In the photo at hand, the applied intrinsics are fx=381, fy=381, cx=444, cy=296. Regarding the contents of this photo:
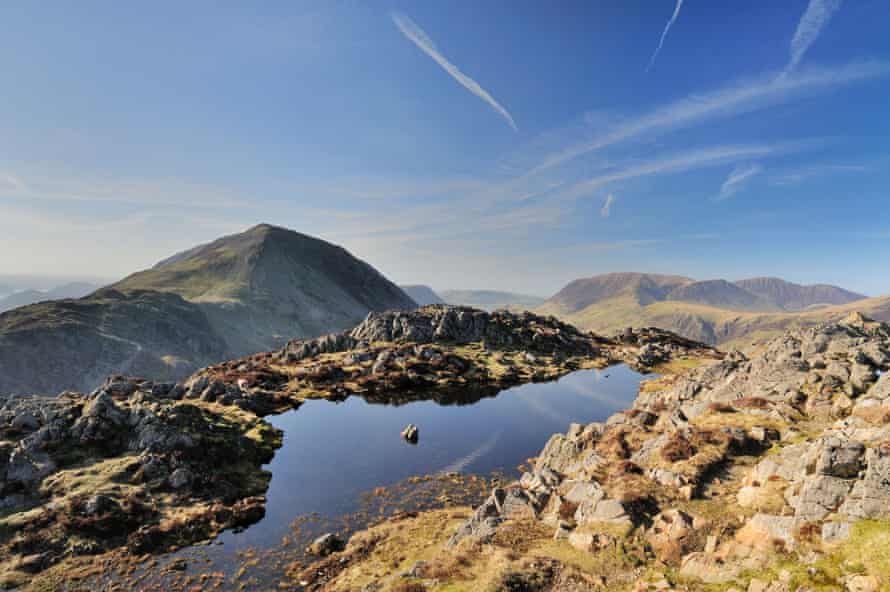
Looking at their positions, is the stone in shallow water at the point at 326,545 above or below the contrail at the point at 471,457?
above

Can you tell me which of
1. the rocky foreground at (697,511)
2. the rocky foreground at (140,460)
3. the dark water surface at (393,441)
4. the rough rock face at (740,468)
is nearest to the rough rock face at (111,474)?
the rocky foreground at (140,460)

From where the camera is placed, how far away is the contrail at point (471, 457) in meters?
51.5

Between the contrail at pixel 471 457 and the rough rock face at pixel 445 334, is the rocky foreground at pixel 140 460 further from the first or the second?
the rough rock face at pixel 445 334

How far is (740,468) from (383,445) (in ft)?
155

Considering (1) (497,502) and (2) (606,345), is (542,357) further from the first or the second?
(1) (497,502)

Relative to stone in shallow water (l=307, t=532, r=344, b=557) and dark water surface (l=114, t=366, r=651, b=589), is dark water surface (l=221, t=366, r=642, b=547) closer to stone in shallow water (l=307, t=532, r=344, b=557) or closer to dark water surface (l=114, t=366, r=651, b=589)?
dark water surface (l=114, t=366, r=651, b=589)

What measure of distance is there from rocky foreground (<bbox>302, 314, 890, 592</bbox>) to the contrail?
12.5 m

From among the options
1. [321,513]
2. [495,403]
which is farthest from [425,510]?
[495,403]

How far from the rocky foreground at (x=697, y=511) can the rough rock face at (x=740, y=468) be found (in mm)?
91

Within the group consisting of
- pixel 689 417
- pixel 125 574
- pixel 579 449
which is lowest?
pixel 125 574

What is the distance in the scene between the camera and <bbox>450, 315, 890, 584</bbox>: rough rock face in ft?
61.7

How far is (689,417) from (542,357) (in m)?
97.2

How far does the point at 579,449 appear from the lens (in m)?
39.2

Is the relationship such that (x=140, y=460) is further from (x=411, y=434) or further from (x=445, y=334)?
(x=445, y=334)
